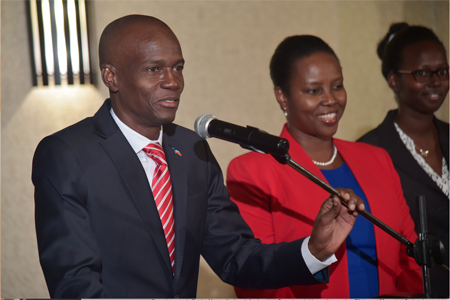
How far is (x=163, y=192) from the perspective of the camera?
62.8 inches

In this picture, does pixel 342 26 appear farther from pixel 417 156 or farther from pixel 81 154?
pixel 81 154

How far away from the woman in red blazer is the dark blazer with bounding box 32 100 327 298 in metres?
0.28

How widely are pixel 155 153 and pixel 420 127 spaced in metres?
1.75

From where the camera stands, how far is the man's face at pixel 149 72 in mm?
1540

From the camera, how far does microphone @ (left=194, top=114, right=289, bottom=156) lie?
117cm

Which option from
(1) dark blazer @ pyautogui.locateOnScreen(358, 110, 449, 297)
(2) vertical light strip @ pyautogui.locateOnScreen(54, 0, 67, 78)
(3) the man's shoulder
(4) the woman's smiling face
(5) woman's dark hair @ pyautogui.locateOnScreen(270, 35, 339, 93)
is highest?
(2) vertical light strip @ pyautogui.locateOnScreen(54, 0, 67, 78)

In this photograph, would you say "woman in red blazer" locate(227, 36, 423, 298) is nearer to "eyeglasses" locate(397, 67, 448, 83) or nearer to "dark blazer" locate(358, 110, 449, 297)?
"dark blazer" locate(358, 110, 449, 297)

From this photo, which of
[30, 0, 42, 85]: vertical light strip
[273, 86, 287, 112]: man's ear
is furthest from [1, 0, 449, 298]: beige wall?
[273, 86, 287, 112]: man's ear

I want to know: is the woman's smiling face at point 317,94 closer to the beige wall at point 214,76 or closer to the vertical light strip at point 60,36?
the beige wall at point 214,76

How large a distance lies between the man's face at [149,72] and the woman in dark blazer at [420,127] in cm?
154

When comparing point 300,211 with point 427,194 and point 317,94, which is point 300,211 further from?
point 427,194

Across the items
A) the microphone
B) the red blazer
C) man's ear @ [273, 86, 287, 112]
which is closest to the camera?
the microphone

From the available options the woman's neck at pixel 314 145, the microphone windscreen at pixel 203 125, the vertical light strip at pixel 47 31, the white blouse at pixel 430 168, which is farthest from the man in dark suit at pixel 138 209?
the white blouse at pixel 430 168

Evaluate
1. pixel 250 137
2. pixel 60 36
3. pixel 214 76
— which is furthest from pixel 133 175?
pixel 214 76
